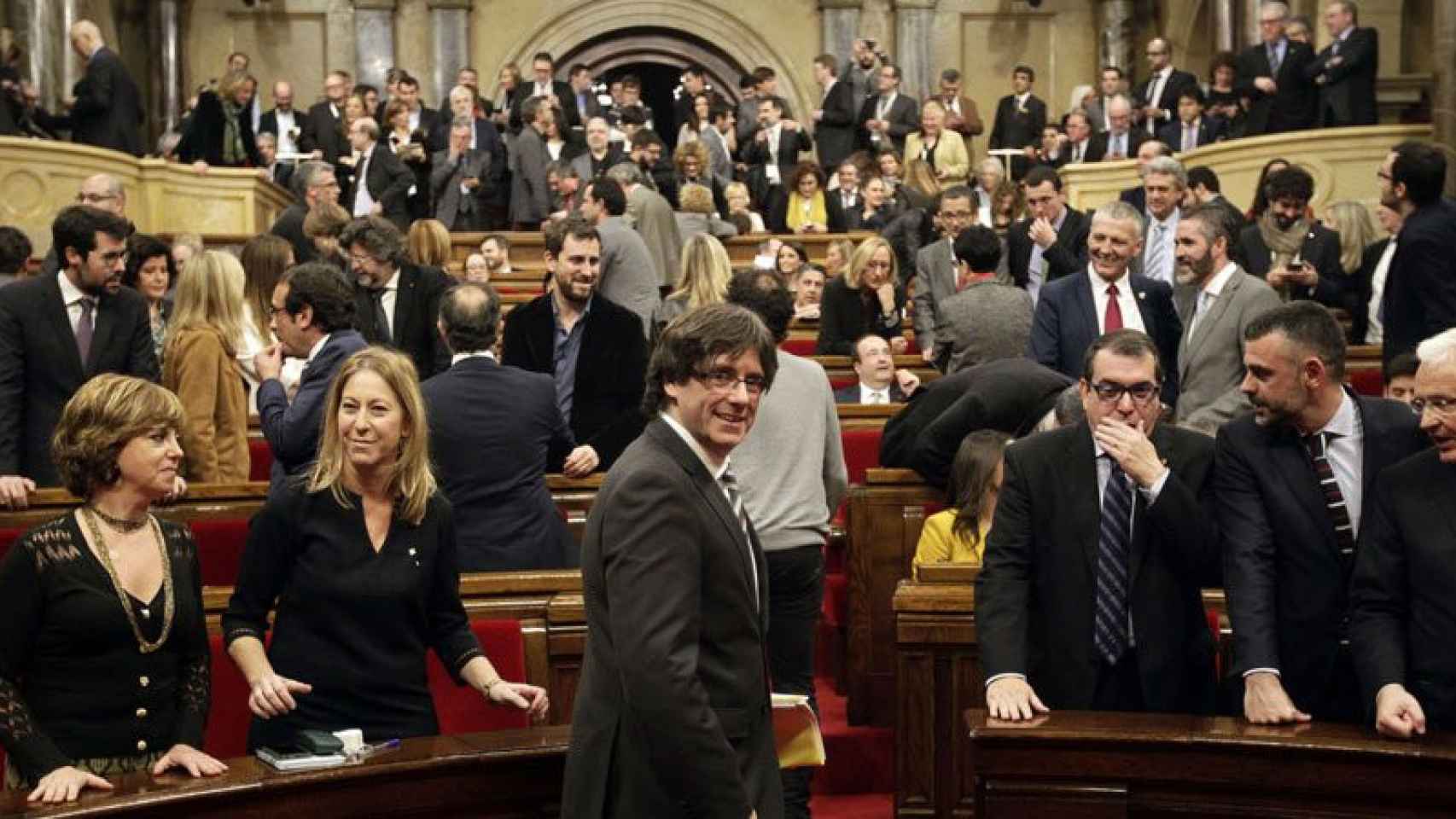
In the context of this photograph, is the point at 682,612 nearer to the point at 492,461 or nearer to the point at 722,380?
the point at 722,380

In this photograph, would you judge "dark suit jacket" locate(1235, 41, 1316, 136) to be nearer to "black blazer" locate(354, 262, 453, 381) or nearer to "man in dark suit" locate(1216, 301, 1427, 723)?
"black blazer" locate(354, 262, 453, 381)

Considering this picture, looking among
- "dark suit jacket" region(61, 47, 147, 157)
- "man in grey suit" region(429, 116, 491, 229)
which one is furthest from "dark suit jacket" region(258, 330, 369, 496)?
"man in grey suit" region(429, 116, 491, 229)

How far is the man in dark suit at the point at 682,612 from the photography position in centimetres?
291

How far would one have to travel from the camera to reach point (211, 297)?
6.16 metres

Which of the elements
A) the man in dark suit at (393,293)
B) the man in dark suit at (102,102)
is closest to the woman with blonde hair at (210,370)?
the man in dark suit at (393,293)

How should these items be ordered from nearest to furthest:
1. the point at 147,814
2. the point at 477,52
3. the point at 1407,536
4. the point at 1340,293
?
the point at 147,814, the point at 1407,536, the point at 1340,293, the point at 477,52

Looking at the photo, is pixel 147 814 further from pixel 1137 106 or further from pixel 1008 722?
pixel 1137 106

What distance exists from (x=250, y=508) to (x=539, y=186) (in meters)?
8.41

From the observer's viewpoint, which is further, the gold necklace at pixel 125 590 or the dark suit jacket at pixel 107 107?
the dark suit jacket at pixel 107 107

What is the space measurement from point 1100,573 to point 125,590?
1810mm

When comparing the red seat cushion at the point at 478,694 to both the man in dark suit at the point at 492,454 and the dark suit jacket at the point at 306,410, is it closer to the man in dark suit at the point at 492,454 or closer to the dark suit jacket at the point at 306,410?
the man in dark suit at the point at 492,454

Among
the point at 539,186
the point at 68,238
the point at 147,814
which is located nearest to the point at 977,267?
the point at 68,238

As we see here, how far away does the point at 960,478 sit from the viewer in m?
5.34

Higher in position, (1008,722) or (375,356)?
(375,356)
